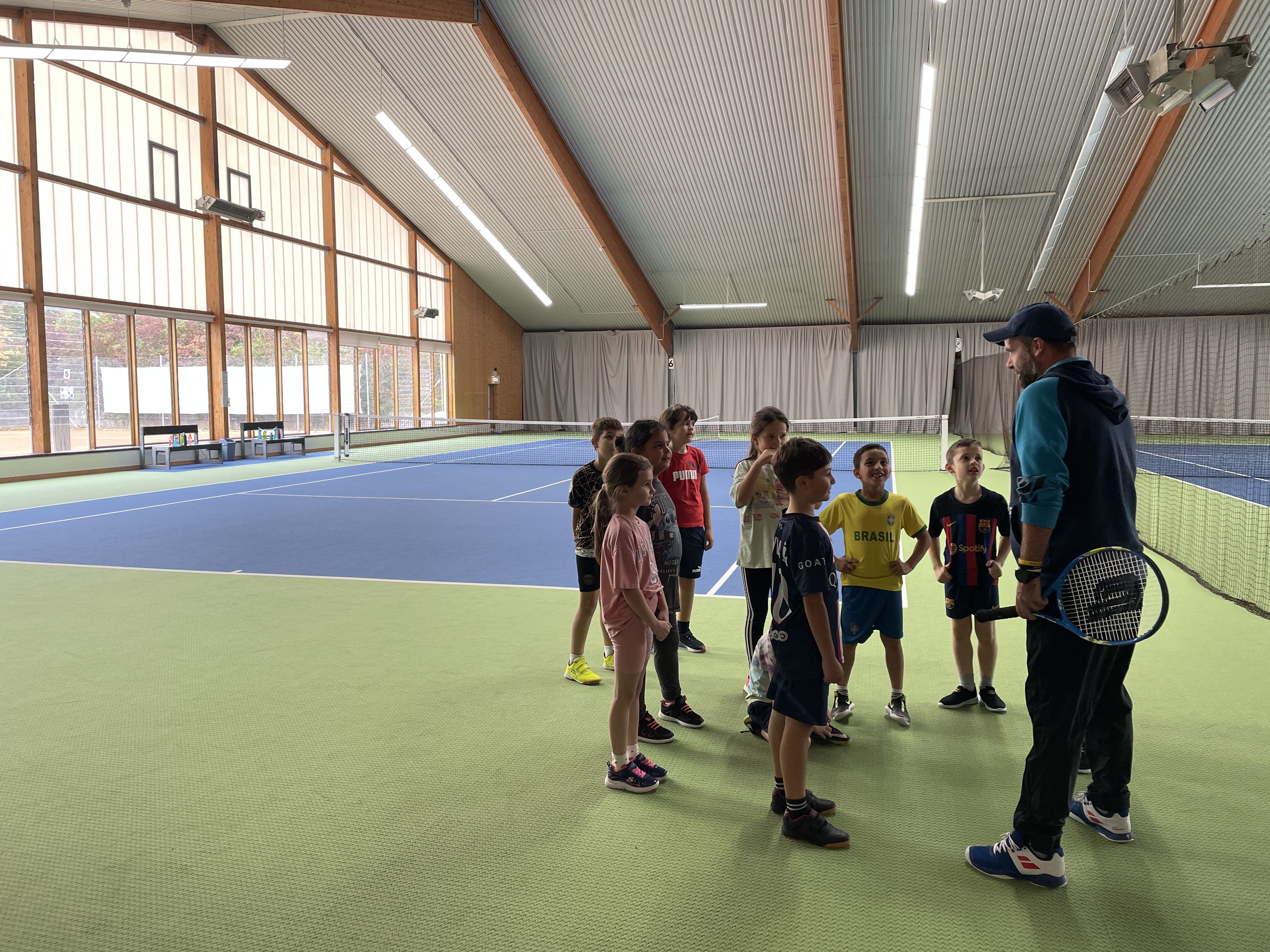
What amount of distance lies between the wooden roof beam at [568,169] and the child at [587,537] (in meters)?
14.1

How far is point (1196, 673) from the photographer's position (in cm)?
485

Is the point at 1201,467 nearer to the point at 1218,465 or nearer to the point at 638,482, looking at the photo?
the point at 1218,465

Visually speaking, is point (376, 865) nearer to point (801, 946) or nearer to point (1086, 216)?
point (801, 946)

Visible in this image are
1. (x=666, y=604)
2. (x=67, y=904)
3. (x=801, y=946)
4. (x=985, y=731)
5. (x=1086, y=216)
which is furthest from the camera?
(x=1086, y=216)

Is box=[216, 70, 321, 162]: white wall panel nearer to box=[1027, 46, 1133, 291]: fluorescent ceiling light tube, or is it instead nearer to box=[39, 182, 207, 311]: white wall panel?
box=[39, 182, 207, 311]: white wall panel

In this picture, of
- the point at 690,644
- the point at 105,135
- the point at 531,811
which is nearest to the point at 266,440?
the point at 105,135

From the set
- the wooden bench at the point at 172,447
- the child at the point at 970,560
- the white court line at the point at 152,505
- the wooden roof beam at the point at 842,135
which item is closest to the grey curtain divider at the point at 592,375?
the wooden roof beam at the point at 842,135

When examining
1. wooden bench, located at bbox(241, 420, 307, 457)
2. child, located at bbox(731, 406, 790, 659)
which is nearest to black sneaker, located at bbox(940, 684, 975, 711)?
child, located at bbox(731, 406, 790, 659)

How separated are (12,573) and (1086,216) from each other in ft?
74.5

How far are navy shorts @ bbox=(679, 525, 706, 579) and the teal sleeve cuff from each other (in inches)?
98.5

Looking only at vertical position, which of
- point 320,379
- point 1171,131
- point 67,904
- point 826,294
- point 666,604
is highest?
point 1171,131

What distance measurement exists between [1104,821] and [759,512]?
194 cm

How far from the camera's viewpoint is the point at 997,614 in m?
2.87

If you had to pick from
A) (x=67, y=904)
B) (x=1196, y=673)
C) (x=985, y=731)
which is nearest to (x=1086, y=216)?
(x=1196, y=673)
